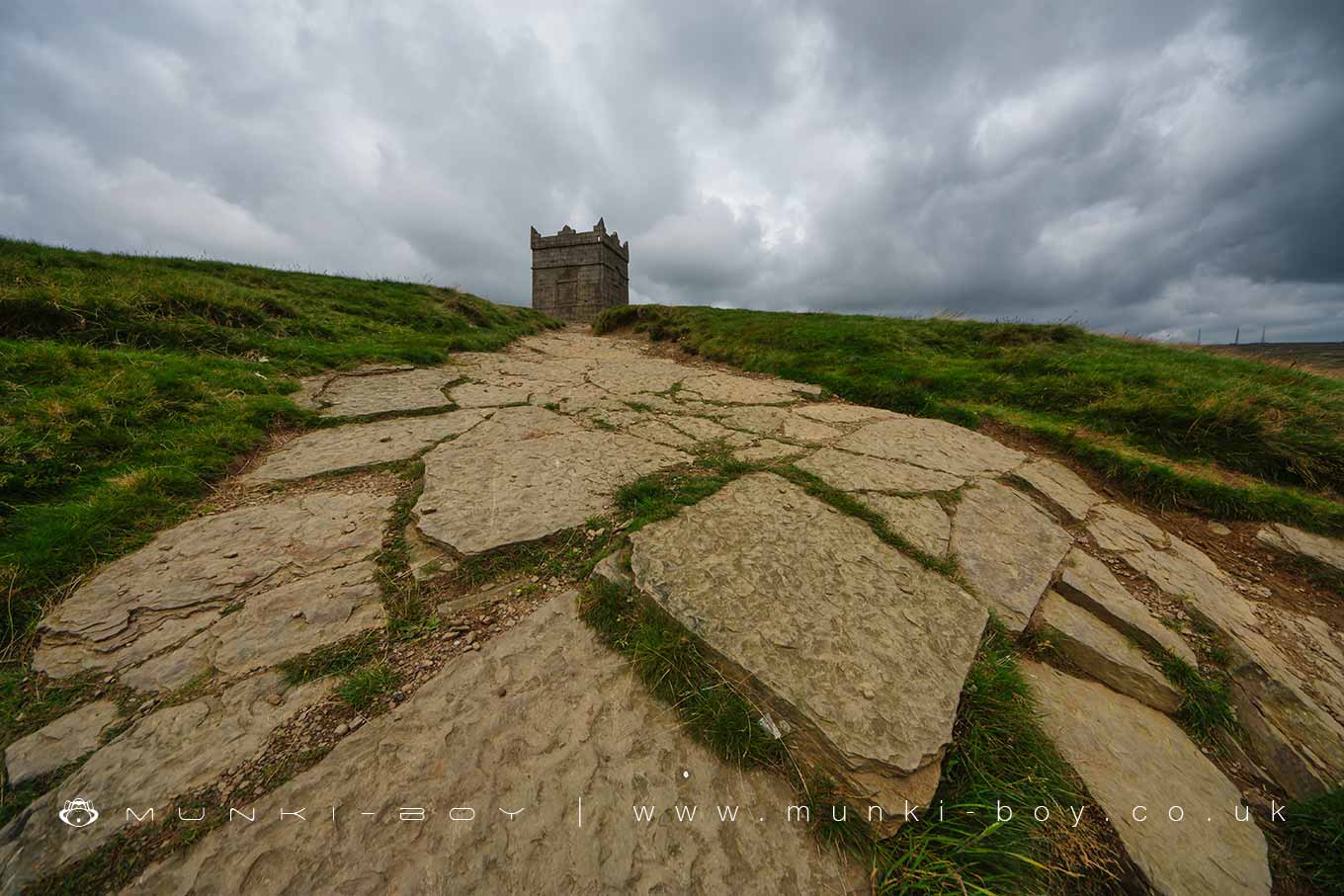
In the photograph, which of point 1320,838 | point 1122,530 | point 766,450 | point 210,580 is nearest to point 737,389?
point 766,450

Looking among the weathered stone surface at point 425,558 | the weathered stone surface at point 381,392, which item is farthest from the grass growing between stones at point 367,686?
the weathered stone surface at point 381,392

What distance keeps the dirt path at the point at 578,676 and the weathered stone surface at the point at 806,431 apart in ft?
3.04

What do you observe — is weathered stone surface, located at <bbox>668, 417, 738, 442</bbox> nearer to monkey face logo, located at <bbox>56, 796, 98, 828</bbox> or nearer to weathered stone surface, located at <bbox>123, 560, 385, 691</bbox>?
weathered stone surface, located at <bbox>123, 560, 385, 691</bbox>

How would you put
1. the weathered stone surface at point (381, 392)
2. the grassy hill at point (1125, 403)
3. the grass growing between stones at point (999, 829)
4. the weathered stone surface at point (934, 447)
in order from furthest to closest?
the weathered stone surface at point (381, 392) → the weathered stone surface at point (934, 447) → the grassy hill at point (1125, 403) → the grass growing between stones at point (999, 829)

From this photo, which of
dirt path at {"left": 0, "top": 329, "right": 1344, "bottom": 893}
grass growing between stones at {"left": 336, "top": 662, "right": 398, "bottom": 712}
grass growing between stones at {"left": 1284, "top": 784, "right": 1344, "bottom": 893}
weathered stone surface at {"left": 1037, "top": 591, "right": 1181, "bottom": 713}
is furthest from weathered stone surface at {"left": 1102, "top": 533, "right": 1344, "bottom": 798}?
grass growing between stones at {"left": 336, "top": 662, "right": 398, "bottom": 712}

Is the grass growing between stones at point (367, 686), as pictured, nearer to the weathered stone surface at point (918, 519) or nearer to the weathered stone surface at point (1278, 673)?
the weathered stone surface at point (918, 519)

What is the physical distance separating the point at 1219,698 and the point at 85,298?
9.81m

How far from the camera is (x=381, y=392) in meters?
4.41

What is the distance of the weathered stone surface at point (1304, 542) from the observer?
2510 mm

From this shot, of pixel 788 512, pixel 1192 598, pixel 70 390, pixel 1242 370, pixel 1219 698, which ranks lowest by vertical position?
pixel 1219 698

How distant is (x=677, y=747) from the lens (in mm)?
1345

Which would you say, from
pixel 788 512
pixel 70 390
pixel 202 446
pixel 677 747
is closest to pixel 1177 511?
pixel 788 512

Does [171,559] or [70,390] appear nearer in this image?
[171,559]

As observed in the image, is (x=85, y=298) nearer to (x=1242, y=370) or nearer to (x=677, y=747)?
(x=677, y=747)
